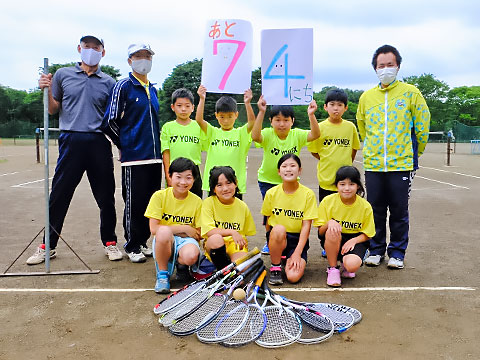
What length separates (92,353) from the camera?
3.07 metres

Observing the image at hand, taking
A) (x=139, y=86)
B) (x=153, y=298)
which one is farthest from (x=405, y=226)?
(x=139, y=86)

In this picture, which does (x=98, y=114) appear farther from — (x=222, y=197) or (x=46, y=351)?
(x=46, y=351)

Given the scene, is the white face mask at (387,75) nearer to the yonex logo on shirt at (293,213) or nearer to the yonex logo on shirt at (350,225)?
the yonex logo on shirt at (350,225)

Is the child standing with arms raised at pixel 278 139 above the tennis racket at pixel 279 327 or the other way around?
above

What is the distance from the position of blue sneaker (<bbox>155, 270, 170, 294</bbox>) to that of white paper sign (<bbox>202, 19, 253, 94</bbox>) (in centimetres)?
203

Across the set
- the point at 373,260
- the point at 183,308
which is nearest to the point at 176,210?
the point at 183,308

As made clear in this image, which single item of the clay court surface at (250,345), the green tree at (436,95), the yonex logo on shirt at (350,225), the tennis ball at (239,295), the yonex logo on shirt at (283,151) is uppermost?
the green tree at (436,95)

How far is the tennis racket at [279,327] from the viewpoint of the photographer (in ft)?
10.2

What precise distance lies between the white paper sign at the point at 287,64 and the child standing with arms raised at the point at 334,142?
41 cm

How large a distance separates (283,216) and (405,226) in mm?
1475

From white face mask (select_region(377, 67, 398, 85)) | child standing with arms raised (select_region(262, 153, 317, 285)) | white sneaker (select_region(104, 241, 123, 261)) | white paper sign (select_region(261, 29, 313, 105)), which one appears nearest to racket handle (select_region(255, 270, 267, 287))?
child standing with arms raised (select_region(262, 153, 317, 285))

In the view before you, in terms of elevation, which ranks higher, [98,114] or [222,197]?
[98,114]

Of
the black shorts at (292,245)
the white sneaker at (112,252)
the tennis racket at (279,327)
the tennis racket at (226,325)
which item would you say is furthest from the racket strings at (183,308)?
the white sneaker at (112,252)

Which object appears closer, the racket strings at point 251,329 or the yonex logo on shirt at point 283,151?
the racket strings at point 251,329
